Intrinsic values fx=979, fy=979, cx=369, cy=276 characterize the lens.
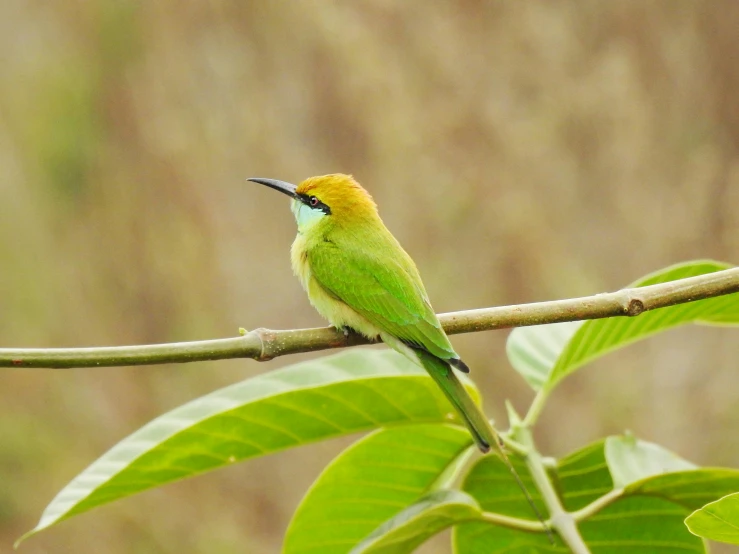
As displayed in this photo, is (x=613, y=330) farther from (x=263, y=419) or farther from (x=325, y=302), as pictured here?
(x=325, y=302)

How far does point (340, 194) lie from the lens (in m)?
1.70

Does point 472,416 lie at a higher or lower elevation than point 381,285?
lower

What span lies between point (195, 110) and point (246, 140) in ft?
1.03

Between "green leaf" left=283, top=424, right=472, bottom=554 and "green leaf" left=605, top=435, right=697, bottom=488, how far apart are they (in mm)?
161

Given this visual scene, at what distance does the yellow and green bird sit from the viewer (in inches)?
51.2

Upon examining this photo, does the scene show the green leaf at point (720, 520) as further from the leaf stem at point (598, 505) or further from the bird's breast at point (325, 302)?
Answer: the bird's breast at point (325, 302)

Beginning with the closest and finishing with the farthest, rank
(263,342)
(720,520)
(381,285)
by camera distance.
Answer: (720,520) < (263,342) < (381,285)

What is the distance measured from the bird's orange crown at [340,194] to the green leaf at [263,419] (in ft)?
1.99

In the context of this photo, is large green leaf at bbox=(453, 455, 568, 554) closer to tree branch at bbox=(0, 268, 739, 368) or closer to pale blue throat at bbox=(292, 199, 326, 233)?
tree branch at bbox=(0, 268, 739, 368)

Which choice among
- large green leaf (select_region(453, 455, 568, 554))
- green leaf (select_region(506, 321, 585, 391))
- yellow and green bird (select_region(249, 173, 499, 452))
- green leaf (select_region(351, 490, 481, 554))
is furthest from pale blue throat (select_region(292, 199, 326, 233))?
green leaf (select_region(351, 490, 481, 554))

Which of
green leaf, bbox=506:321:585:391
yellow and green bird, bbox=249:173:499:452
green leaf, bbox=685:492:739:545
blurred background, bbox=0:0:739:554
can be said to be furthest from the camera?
blurred background, bbox=0:0:739:554

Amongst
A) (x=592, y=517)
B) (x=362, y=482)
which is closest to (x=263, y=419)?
(x=362, y=482)

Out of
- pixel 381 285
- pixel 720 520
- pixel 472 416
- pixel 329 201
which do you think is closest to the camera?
pixel 720 520

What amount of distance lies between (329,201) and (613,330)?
70 centimetres
